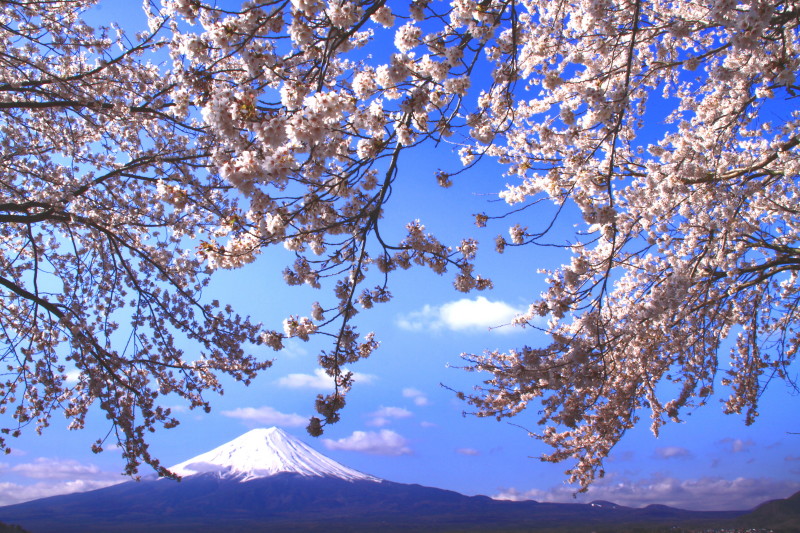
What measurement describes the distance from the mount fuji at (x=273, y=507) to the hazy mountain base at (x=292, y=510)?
30cm

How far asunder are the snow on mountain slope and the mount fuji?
42cm

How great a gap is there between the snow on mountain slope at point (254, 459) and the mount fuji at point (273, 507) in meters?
0.42

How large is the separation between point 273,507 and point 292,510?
7.11 m

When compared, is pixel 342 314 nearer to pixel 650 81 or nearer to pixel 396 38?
pixel 396 38

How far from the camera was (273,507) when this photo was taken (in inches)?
6265

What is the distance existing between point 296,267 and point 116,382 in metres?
4.78

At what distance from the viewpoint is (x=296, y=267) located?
14.8 ft

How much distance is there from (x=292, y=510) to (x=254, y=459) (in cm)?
4540

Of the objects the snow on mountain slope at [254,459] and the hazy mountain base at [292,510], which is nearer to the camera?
the hazy mountain base at [292,510]

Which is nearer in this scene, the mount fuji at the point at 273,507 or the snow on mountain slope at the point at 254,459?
the mount fuji at the point at 273,507

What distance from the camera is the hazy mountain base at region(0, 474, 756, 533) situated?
11494 cm

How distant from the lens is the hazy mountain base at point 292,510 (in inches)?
4525

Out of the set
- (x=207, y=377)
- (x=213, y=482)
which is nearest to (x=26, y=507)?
(x=213, y=482)

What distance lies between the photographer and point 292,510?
158000 millimetres
